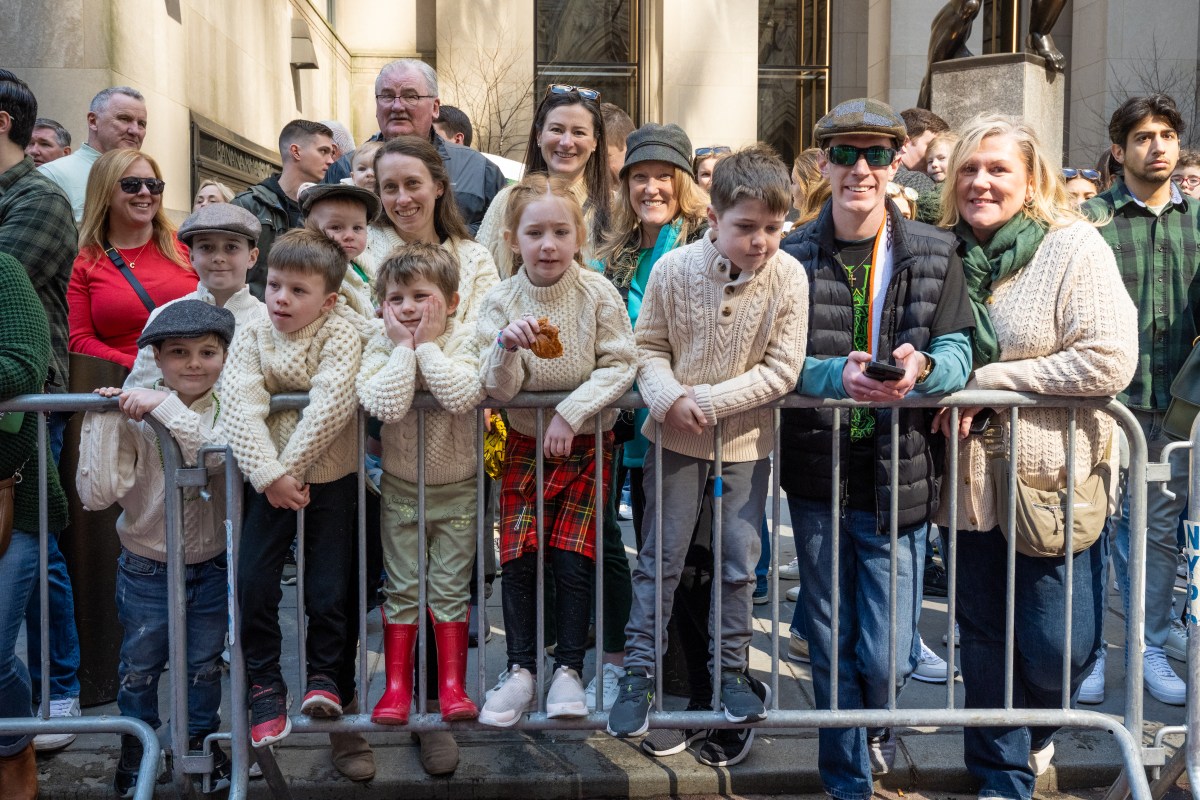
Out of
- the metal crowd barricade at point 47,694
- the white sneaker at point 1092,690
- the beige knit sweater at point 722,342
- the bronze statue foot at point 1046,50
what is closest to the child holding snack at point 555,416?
the beige knit sweater at point 722,342

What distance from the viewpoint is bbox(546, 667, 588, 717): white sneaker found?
3781mm

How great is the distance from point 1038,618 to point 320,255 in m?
2.73

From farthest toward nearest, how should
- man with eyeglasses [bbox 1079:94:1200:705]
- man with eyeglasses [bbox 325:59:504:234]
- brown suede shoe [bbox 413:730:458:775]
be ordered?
man with eyeglasses [bbox 325:59:504:234], man with eyeglasses [bbox 1079:94:1200:705], brown suede shoe [bbox 413:730:458:775]

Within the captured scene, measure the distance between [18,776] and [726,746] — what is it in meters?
2.55

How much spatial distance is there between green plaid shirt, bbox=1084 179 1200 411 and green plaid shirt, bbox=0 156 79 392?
447cm

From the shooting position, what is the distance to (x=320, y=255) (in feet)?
12.4

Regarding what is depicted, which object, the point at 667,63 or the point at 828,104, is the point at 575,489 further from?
the point at 828,104

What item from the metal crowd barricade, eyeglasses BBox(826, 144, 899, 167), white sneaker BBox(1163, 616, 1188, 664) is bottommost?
white sneaker BBox(1163, 616, 1188, 664)

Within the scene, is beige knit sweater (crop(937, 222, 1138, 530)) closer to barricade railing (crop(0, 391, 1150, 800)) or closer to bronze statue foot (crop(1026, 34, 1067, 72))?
barricade railing (crop(0, 391, 1150, 800))

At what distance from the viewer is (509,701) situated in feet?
12.5

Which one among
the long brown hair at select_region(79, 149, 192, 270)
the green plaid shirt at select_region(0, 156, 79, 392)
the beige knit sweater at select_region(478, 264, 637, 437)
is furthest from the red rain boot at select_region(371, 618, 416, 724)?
the long brown hair at select_region(79, 149, 192, 270)

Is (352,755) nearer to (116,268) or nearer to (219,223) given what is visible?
(219,223)

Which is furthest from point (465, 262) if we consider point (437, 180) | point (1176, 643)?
point (1176, 643)

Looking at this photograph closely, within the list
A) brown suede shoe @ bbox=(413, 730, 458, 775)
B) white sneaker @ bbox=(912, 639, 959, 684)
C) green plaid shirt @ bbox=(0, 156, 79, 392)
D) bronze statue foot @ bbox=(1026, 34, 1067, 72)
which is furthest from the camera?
bronze statue foot @ bbox=(1026, 34, 1067, 72)
